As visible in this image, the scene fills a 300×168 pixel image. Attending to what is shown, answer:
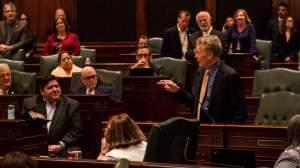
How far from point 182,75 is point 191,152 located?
391cm

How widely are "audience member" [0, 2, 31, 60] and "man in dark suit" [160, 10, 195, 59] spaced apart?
6.61ft

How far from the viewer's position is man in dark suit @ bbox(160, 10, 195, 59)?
9.02 meters

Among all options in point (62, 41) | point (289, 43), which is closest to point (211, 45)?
point (289, 43)

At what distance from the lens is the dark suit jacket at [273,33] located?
9.73m

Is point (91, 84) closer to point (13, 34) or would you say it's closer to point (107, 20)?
point (13, 34)

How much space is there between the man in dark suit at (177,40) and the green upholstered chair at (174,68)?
0.93 metres

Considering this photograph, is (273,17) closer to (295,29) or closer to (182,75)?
(295,29)

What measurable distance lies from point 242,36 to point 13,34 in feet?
10.5

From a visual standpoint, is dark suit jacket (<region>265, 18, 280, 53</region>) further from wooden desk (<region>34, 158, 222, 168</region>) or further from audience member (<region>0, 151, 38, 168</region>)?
audience member (<region>0, 151, 38, 168</region>)

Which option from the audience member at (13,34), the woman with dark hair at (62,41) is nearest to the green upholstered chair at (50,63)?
the woman with dark hair at (62,41)

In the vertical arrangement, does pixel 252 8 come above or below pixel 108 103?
above

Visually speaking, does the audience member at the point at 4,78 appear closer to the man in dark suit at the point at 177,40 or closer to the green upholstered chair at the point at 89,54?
the green upholstered chair at the point at 89,54

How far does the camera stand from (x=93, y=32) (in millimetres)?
11594

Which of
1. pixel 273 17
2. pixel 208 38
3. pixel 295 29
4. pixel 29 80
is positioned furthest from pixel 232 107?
pixel 273 17
